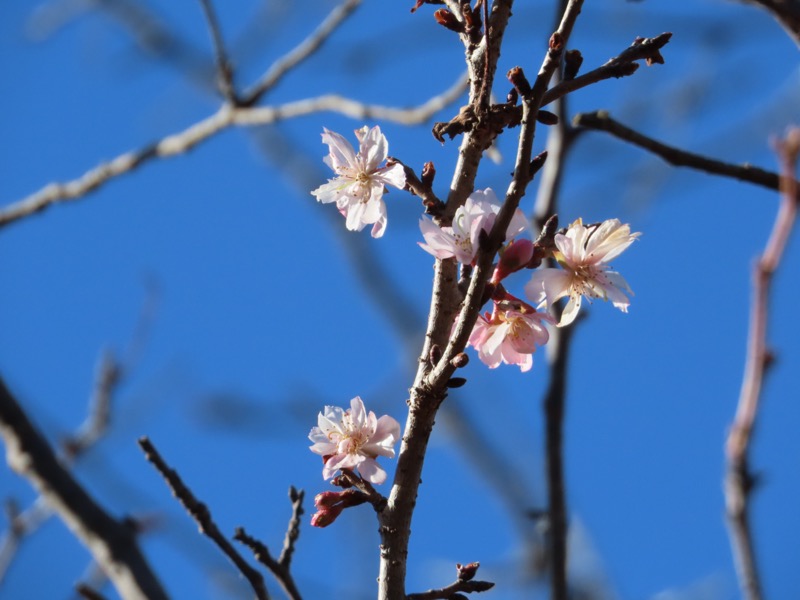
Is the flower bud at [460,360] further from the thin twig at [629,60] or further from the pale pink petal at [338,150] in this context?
the pale pink petal at [338,150]

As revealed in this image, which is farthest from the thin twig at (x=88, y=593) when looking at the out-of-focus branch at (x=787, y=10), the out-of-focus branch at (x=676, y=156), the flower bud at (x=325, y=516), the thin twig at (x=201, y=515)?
the out-of-focus branch at (x=787, y=10)

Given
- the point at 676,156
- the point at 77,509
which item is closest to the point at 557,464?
the point at 676,156

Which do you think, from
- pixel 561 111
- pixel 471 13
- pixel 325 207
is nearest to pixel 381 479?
pixel 471 13

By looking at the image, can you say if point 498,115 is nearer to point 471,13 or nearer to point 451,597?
point 471,13

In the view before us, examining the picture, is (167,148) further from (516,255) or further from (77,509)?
(516,255)

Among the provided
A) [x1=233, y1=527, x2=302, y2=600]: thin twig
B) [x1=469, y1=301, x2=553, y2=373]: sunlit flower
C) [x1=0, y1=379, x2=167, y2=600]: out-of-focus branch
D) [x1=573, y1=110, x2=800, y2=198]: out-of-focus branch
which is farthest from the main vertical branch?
[x1=0, y1=379, x2=167, y2=600]: out-of-focus branch
